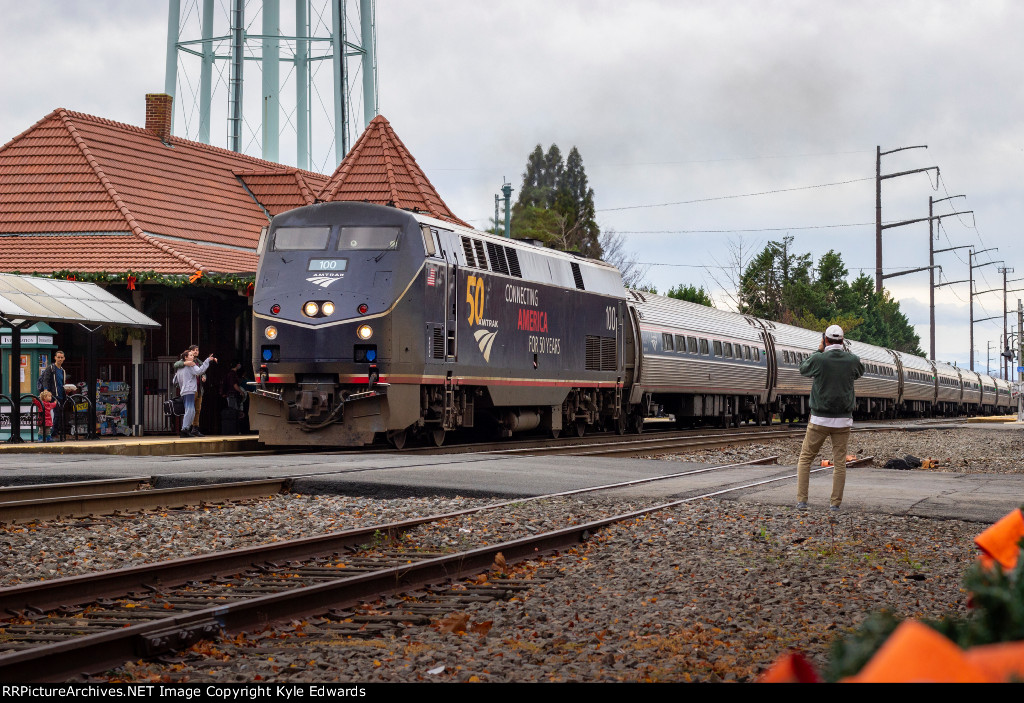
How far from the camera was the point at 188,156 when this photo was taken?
32.5 m

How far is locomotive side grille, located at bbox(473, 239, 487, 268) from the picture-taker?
62.5 ft

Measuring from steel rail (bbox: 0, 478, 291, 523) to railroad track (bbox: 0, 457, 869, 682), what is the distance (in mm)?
2965

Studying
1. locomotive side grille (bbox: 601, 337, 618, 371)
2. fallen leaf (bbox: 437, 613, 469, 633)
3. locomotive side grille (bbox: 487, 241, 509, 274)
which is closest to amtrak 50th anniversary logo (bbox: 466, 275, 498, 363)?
locomotive side grille (bbox: 487, 241, 509, 274)

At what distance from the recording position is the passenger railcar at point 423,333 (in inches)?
660

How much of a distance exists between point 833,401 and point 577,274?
12510mm

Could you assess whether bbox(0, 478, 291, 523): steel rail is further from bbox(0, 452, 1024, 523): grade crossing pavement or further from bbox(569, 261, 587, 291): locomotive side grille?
bbox(569, 261, 587, 291): locomotive side grille

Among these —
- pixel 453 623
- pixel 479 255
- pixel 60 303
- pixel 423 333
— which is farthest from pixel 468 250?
pixel 453 623

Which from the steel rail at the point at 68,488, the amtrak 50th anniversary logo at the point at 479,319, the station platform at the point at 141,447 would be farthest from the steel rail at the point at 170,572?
the station platform at the point at 141,447

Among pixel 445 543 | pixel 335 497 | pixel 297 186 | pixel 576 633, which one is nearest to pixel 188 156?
pixel 297 186

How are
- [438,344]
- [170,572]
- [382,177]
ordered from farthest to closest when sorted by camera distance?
[382,177]
[438,344]
[170,572]

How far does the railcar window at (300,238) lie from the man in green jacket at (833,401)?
8772 millimetres

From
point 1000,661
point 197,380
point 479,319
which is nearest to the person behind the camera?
point 1000,661

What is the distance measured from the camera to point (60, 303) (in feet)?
65.3

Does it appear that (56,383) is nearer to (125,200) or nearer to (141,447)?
(141,447)
